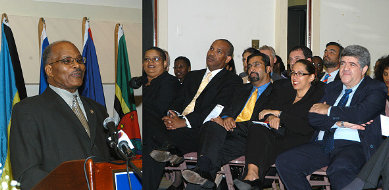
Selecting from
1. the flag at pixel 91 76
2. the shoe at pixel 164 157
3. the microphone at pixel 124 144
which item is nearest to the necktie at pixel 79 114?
the microphone at pixel 124 144

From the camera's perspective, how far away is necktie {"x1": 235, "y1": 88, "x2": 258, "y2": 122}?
4.08 m

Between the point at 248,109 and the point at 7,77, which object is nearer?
the point at 7,77

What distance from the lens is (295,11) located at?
23.1 ft

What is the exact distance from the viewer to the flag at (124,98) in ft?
9.81

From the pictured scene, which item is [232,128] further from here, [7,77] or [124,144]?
[124,144]

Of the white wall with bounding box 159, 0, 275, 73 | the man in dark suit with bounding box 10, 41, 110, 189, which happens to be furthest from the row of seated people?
the white wall with bounding box 159, 0, 275, 73

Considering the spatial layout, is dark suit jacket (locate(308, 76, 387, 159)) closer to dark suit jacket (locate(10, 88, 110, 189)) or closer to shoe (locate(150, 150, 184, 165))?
shoe (locate(150, 150, 184, 165))

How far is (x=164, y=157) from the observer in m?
3.92

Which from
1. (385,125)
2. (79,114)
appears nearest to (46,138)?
(79,114)

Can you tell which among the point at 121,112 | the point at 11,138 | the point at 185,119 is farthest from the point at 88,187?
the point at 185,119

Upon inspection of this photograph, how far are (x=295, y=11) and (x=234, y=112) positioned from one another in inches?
137

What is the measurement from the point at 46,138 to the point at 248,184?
1702 millimetres

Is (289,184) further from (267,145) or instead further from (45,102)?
(45,102)

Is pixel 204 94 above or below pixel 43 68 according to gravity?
below
